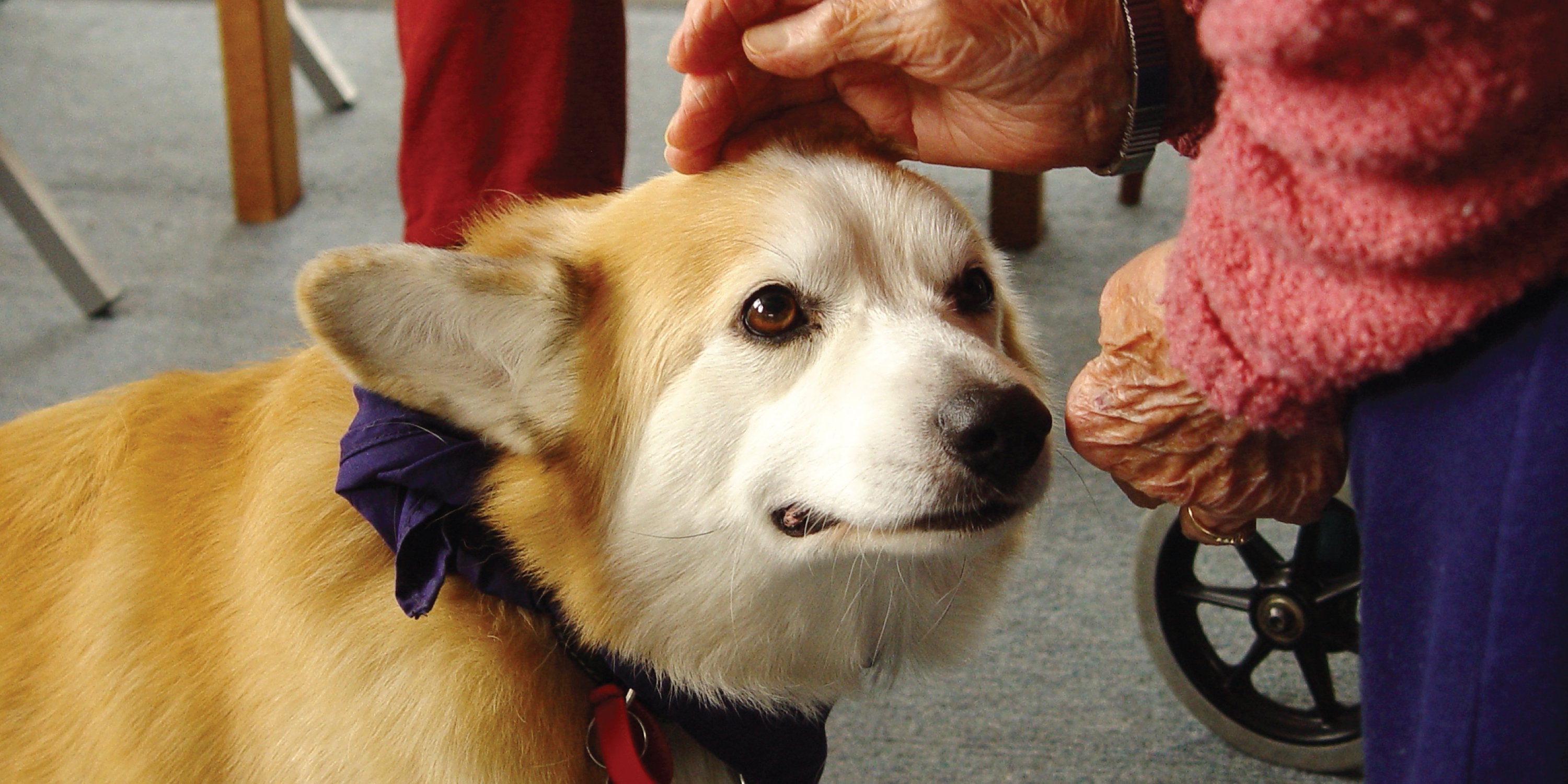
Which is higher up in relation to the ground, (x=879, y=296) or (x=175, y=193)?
(x=879, y=296)

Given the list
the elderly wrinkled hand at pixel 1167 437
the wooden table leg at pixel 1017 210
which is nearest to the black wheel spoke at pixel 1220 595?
the elderly wrinkled hand at pixel 1167 437

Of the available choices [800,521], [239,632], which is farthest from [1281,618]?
[239,632]

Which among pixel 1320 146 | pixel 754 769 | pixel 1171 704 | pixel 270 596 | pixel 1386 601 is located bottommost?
pixel 1171 704

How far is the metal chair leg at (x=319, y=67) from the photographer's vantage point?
288cm

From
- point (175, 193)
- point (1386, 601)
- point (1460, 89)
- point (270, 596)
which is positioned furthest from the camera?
point (175, 193)

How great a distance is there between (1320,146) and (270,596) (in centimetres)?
83

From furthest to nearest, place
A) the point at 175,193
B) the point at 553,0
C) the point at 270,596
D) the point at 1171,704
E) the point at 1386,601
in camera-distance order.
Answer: the point at 175,193
the point at 1171,704
the point at 553,0
the point at 270,596
the point at 1386,601

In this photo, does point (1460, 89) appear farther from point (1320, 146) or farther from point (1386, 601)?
point (1386, 601)

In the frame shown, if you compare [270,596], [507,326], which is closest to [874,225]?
[507,326]

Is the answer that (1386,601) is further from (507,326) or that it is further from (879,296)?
(507,326)

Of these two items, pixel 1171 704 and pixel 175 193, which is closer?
pixel 1171 704

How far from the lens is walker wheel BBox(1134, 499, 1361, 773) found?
1.32 m

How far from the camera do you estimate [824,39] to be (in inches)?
36.2

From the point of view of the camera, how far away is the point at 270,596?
95 centimetres
